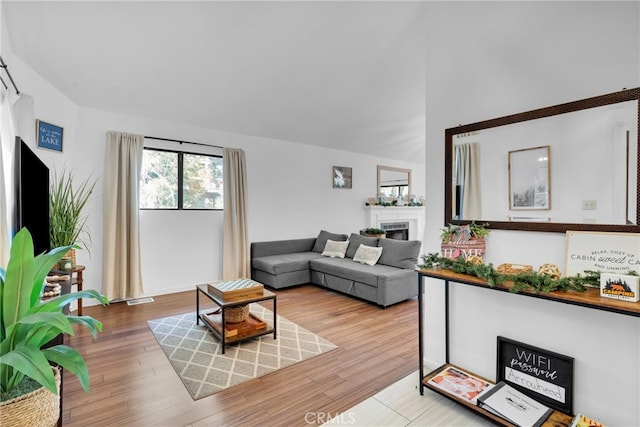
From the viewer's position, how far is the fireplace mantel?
6952mm

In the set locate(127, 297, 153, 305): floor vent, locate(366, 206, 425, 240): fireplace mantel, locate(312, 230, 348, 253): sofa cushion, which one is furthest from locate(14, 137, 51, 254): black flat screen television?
locate(366, 206, 425, 240): fireplace mantel

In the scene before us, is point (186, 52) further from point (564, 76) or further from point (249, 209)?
point (564, 76)

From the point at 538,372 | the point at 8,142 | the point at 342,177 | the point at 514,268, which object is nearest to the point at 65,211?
the point at 8,142

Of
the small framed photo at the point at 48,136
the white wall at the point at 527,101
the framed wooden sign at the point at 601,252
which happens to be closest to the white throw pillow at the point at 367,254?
the white wall at the point at 527,101

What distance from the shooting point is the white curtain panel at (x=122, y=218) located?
3.89 m

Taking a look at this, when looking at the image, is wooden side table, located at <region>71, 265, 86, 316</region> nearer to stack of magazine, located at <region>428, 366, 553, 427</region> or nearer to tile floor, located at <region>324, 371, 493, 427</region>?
tile floor, located at <region>324, 371, 493, 427</region>

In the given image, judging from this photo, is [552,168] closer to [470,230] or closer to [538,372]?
[470,230]

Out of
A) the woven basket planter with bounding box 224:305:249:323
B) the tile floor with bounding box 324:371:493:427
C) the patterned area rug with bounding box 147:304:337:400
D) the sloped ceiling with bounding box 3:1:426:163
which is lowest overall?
the tile floor with bounding box 324:371:493:427

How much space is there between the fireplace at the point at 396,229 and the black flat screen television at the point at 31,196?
19.5 ft

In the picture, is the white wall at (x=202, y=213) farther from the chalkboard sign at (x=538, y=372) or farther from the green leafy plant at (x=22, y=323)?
the chalkboard sign at (x=538, y=372)

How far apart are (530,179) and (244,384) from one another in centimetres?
227

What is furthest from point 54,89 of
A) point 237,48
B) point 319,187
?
point 319,187

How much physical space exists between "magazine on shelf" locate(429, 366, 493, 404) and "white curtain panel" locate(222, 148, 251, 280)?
3.54m

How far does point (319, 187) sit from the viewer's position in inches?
242
